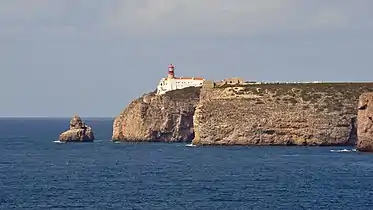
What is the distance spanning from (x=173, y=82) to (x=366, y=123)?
62.7m

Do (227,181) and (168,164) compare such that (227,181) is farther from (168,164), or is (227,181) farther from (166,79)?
(166,79)

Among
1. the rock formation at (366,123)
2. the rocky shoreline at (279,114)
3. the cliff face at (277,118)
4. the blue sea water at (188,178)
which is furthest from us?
the rocky shoreline at (279,114)

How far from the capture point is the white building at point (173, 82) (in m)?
164

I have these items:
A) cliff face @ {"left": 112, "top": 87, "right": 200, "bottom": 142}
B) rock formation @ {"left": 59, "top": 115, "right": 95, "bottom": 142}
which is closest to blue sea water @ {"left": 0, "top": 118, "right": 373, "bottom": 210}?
cliff face @ {"left": 112, "top": 87, "right": 200, "bottom": 142}

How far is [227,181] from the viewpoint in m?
82.1

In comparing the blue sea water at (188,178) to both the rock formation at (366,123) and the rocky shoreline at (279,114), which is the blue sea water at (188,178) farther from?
the rocky shoreline at (279,114)

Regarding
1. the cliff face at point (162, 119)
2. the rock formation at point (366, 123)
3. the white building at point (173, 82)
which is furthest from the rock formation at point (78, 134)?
the rock formation at point (366, 123)

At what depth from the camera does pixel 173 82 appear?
165 metres

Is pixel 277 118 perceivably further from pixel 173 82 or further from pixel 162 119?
pixel 173 82

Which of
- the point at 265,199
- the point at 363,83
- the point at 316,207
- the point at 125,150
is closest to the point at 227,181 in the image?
the point at 265,199

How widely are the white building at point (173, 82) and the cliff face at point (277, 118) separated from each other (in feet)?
90.3

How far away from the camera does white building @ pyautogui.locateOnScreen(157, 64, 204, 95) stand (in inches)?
6457

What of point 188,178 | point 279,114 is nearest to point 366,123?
point 279,114

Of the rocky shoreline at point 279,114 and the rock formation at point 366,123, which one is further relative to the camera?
the rocky shoreline at point 279,114
